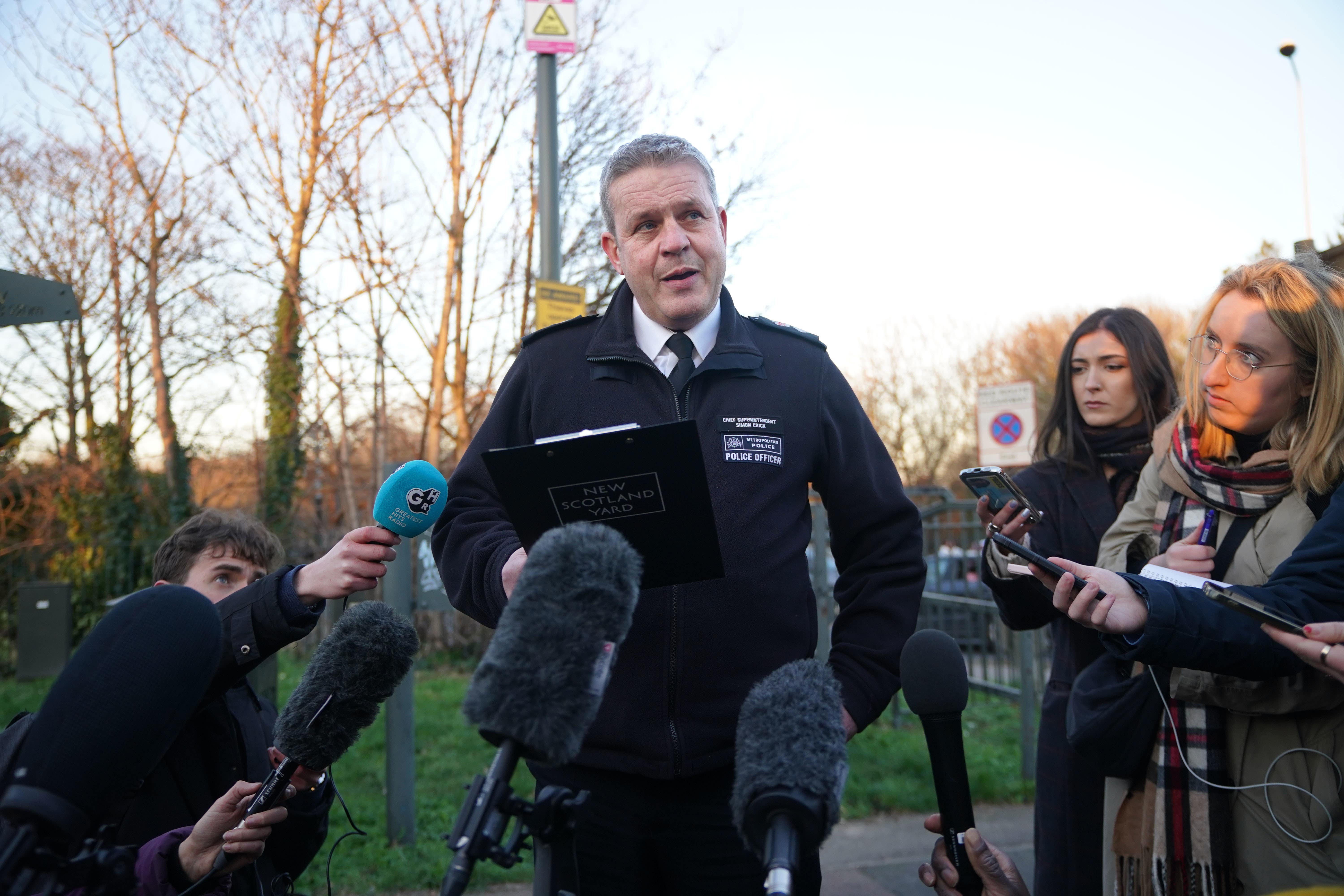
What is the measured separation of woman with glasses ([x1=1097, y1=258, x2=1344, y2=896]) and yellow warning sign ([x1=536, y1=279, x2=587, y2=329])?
14.3 ft

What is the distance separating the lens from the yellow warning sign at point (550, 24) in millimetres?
6457

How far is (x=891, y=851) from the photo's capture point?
542 cm

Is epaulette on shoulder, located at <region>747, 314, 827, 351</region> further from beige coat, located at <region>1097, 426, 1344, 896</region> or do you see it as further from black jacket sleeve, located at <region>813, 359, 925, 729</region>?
beige coat, located at <region>1097, 426, 1344, 896</region>

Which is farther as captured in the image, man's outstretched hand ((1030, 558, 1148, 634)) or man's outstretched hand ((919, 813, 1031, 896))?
man's outstretched hand ((1030, 558, 1148, 634))

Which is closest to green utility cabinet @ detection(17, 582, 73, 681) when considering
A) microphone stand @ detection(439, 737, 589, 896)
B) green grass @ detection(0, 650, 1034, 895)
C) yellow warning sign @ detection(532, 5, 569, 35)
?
green grass @ detection(0, 650, 1034, 895)

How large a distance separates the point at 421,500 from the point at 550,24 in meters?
5.35

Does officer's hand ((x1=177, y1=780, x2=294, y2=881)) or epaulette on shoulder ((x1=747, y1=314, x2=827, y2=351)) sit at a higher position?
epaulette on shoulder ((x1=747, y1=314, x2=827, y2=351))

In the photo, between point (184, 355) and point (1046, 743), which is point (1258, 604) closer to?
point (1046, 743)

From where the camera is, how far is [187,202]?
40.5 ft

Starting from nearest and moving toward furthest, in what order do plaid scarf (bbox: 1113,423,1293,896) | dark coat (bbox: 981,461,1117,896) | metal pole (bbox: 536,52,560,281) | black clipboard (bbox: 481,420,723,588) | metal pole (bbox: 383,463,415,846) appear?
black clipboard (bbox: 481,420,723,588)
plaid scarf (bbox: 1113,423,1293,896)
dark coat (bbox: 981,461,1117,896)
metal pole (bbox: 383,463,415,846)
metal pole (bbox: 536,52,560,281)

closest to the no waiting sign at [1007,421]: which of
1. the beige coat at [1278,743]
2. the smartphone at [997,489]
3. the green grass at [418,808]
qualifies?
the green grass at [418,808]

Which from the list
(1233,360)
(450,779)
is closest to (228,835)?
(1233,360)

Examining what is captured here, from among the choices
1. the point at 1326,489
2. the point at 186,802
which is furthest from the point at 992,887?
the point at 186,802

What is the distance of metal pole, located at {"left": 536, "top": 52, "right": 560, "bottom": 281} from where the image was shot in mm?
6547
